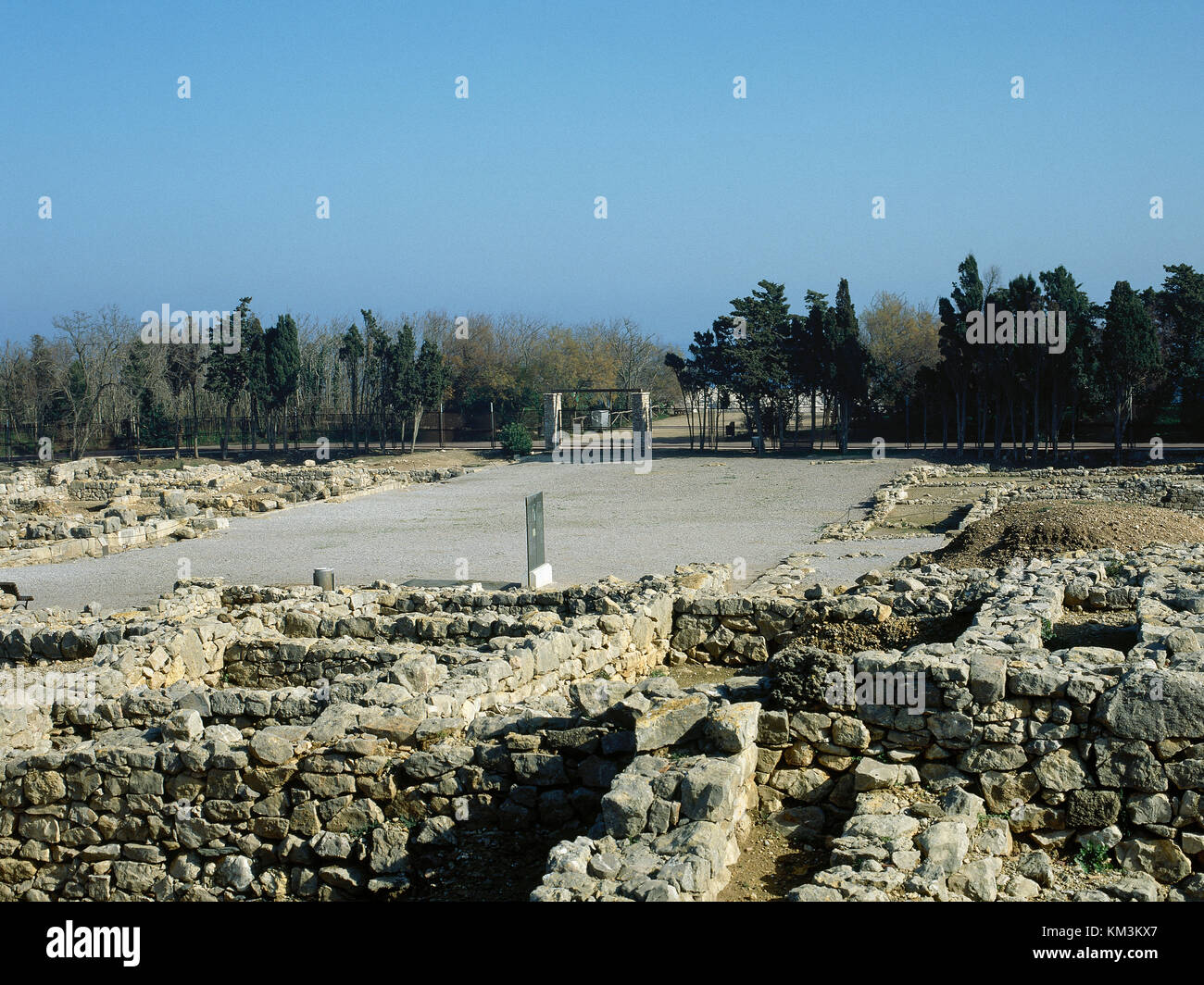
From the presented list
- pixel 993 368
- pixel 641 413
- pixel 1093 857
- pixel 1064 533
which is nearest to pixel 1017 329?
pixel 993 368

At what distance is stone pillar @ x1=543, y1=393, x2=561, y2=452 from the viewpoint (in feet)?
171

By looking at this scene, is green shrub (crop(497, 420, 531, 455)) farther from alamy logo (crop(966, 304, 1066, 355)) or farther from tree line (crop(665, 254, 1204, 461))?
alamy logo (crop(966, 304, 1066, 355))

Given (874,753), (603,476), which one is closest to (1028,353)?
(603,476)

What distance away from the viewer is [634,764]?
640 centimetres

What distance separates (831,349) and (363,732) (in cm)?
4307

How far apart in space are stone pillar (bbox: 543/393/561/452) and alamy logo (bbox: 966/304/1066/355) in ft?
62.2

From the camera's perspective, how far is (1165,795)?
6066mm

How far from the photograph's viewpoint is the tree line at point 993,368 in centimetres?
3844

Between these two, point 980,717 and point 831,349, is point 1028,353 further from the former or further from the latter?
point 980,717

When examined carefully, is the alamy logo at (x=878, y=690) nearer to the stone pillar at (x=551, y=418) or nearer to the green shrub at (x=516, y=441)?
the green shrub at (x=516, y=441)

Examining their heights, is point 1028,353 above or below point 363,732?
above
